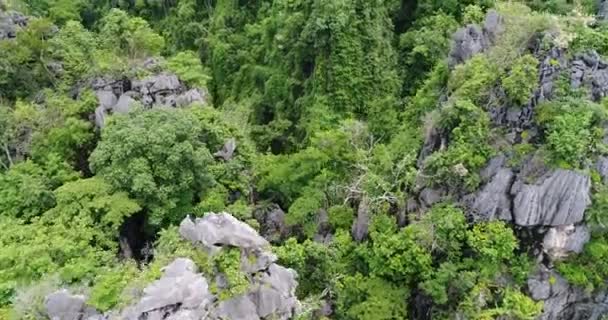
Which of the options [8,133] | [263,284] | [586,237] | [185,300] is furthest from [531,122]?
[8,133]

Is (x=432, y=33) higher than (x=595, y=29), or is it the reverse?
(x=595, y=29)

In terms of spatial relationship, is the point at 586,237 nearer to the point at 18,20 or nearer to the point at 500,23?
the point at 500,23

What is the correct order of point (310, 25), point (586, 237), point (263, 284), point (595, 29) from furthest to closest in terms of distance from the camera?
point (310, 25) → point (595, 29) → point (586, 237) → point (263, 284)

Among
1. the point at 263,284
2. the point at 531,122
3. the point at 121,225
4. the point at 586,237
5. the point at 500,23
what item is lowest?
the point at 121,225

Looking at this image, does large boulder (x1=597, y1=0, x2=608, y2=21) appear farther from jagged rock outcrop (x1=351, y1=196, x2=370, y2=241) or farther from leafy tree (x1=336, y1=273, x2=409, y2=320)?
leafy tree (x1=336, y1=273, x2=409, y2=320)

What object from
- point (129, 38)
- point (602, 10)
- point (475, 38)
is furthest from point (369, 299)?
point (129, 38)

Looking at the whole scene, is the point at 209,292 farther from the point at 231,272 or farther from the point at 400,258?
the point at 400,258

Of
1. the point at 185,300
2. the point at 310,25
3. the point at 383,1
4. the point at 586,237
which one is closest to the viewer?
the point at 185,300
